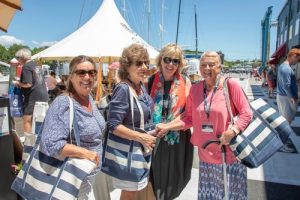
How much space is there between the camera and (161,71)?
2859 mm

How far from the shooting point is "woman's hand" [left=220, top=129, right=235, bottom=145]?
2361 millimetres

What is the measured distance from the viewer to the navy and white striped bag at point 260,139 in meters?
2.35

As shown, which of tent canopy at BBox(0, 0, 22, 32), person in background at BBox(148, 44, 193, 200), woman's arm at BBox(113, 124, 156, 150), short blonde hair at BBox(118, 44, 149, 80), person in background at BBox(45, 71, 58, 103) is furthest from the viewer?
person in background at BBox(45, 71, 58, 103)

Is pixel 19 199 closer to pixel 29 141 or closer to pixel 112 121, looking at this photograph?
pixel 29 141

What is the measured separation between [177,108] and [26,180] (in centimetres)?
145

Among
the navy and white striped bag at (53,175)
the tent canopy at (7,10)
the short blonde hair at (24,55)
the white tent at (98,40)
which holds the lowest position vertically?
the navy and white striped bag at (53,175)

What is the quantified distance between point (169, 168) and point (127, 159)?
1.91 ft

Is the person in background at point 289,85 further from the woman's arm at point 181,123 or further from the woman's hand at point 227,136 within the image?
the woman's hand at point 227,136

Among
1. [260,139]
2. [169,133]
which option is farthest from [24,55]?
[260,139]

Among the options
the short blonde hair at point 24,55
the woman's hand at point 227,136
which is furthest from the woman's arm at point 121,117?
the short blonde hair at point 24,55

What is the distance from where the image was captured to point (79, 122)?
1.98 meters

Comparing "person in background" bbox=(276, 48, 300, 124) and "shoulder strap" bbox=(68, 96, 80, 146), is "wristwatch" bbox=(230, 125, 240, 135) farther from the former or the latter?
"person in background" bbox=(276, 48, 300, 124)

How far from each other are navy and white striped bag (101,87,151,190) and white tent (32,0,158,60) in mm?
7143

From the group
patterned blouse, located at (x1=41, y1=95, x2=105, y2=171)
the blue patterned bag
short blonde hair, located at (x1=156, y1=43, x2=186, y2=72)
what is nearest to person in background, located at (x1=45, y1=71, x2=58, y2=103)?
the blue patterned bag
